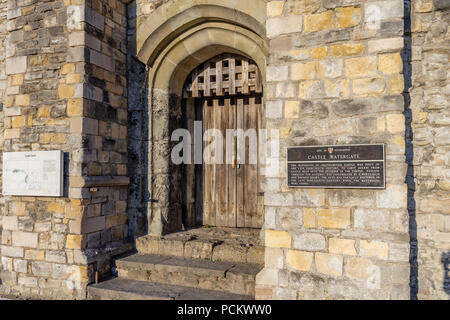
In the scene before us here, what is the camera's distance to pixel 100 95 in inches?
157

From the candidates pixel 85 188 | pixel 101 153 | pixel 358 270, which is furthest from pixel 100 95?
pixel 358 270

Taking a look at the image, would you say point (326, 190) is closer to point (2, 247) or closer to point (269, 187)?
point (269, 187)

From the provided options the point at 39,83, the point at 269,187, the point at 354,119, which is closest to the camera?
the point at 354,119

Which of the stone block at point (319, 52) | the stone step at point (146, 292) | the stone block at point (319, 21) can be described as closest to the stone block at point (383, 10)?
the stone block at point (319, 21)

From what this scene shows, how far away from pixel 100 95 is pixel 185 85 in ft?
3.86

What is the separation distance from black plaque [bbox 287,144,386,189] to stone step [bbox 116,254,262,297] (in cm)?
117

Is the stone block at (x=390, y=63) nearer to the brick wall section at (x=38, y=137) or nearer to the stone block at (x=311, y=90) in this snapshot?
the stone block at (x=311, y=90)

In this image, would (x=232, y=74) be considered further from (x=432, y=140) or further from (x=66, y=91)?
(x=432, y=140)

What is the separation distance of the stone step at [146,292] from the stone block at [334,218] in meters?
1.09

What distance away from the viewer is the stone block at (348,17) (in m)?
2.79

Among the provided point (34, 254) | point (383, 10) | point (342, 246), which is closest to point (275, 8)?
point (383, 10)

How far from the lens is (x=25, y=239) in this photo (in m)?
3.90

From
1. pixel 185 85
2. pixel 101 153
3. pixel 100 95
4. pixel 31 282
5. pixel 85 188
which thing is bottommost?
pixel 31 282

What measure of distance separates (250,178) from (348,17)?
236cm
